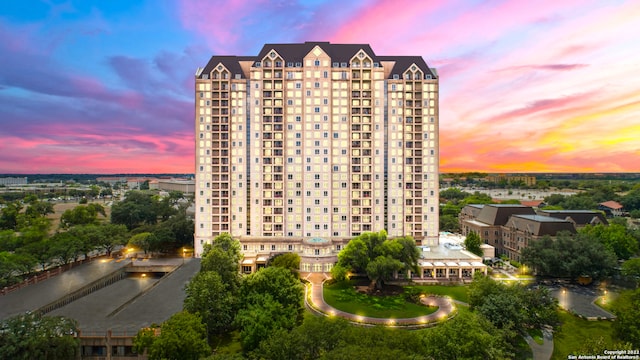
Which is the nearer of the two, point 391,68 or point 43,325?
point 43,325

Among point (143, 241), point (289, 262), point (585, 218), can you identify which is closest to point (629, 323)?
point (289, 262)

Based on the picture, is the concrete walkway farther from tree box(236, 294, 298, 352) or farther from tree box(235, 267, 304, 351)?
tree box(236, 294, 298, 352)

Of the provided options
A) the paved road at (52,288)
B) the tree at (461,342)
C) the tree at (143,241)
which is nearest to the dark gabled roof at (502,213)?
the tree at (461,342)

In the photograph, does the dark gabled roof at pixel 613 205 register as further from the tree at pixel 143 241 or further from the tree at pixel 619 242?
the tree at pixel 143 241

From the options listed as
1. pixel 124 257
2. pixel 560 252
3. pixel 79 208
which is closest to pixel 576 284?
pixel 560 252

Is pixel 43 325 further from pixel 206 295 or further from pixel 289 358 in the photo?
pixel 289 358

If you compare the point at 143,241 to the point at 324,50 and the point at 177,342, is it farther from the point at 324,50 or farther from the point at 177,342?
the point at 324,50
